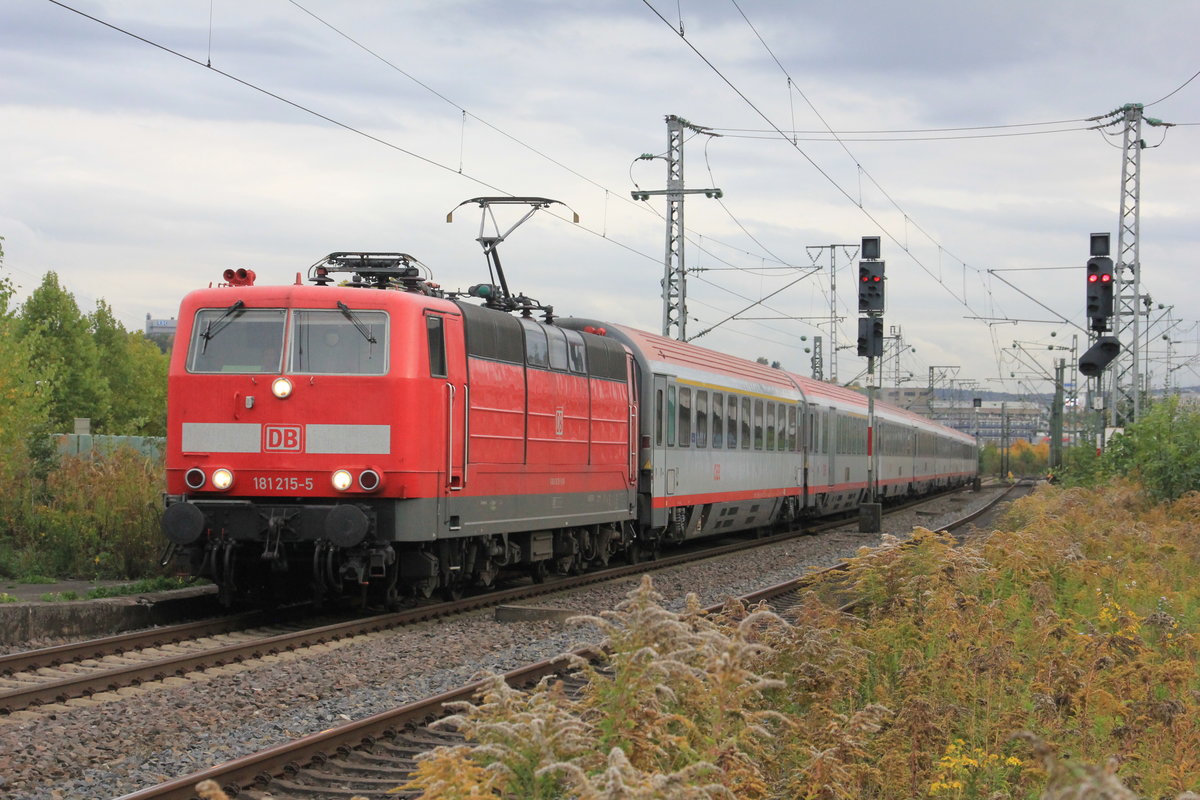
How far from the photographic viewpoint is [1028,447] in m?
133

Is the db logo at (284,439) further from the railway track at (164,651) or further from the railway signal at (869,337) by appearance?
the railway signal at (869,337)

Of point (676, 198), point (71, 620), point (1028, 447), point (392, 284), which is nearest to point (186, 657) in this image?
point (71, 620)

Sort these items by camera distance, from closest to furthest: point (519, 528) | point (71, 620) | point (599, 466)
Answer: point (71, 620) < point (519, 528) < point (599, 466)

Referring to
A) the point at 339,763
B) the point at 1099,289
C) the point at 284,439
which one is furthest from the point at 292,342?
the point at 1099,289

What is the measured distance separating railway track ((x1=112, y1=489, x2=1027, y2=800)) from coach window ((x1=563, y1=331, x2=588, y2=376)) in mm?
7753

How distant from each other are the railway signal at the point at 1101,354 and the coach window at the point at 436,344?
36.4 ft

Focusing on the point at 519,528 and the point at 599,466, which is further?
the point at 599,466

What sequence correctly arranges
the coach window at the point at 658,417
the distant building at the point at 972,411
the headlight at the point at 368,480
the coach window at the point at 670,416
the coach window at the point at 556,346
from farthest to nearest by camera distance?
the distant building at the point at 972,411
the coach window at the point at 670,416
the coach window at the point at 658,417
the coach window at the point at 556,346
the headlight at the point at 368,480

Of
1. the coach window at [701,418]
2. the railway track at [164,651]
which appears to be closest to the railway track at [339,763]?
the railway track at [164,651]

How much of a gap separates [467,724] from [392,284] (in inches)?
340

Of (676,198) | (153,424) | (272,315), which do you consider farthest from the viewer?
(153,424)

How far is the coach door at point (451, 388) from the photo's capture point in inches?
500

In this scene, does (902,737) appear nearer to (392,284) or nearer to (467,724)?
(467,724)

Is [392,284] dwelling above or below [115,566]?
above
